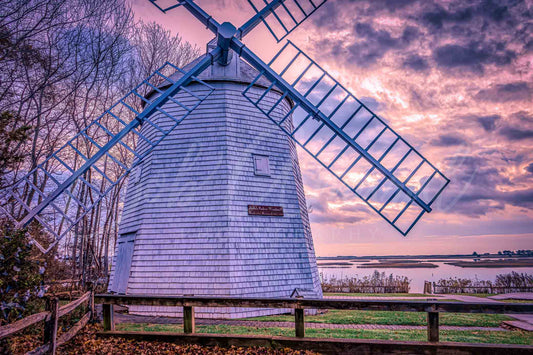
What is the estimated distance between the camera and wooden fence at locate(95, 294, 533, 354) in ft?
17.6

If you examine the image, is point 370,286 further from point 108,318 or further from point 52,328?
point 52,328

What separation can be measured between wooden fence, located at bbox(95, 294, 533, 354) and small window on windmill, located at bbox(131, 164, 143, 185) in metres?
6.47

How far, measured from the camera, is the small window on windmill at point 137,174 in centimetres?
1270

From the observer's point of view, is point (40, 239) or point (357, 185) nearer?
point (357, 185)

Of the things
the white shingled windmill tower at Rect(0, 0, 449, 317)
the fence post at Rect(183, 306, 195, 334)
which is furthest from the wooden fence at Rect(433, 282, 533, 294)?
the fence post at Rect(183, 306, 195, 334)

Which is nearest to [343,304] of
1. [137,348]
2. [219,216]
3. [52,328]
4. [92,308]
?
[137,348]

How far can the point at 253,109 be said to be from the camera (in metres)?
12.5

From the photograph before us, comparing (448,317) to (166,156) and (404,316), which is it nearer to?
(404,316)

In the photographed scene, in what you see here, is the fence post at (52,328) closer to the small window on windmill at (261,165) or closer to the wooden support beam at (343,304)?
the wooden support beam at (343,304)

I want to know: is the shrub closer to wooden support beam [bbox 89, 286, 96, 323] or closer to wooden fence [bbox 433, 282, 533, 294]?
wooden fence [bbox 433, 282, 533, 294]

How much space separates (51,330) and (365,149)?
8457 mm

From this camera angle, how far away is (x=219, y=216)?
1098 centimetres

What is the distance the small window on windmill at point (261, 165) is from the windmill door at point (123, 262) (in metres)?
4.57

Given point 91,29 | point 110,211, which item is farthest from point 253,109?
point 110,211
